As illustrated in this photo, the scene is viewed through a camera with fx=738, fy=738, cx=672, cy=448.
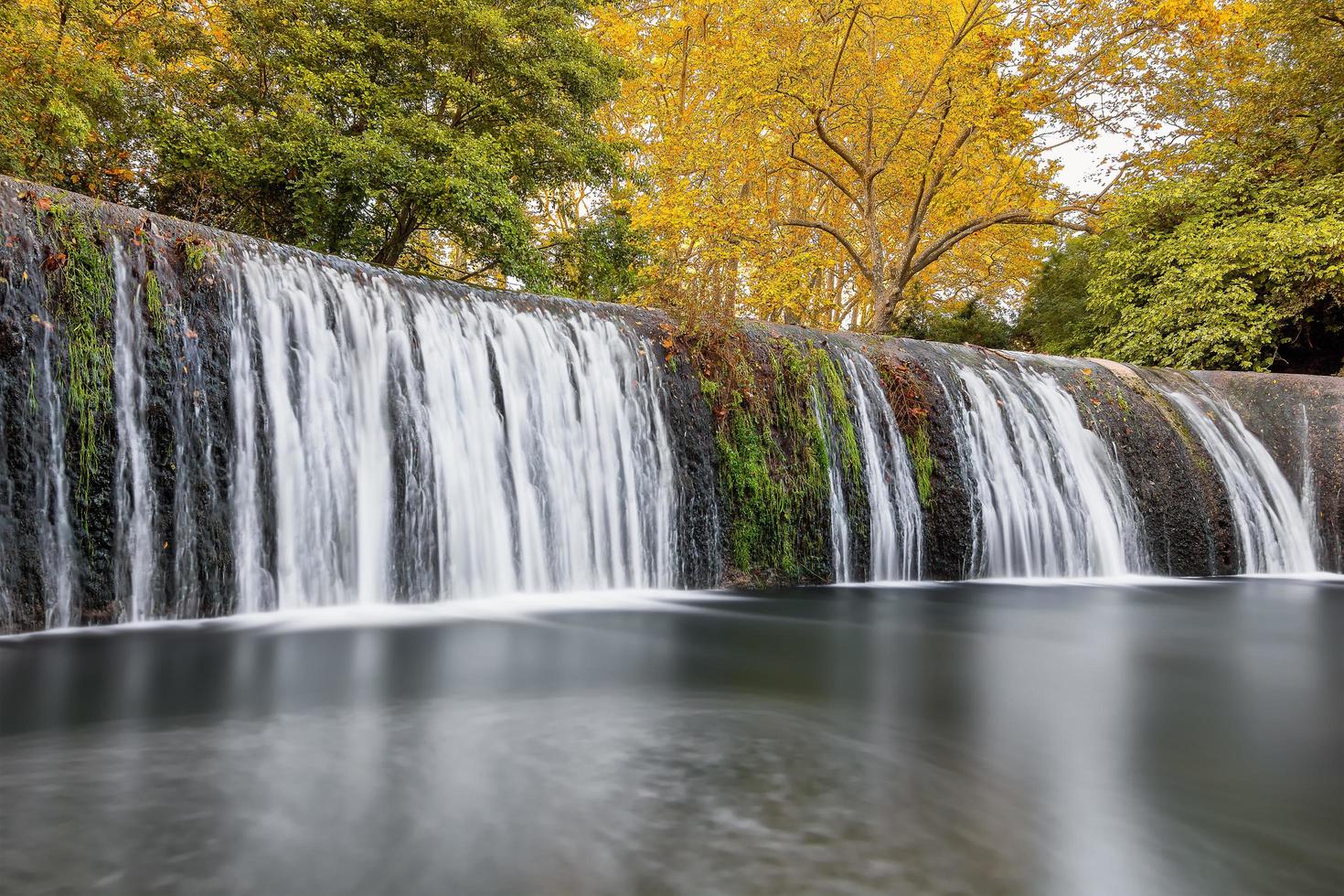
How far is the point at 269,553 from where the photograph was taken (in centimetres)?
444

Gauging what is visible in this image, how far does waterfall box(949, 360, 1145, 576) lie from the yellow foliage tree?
184 inches

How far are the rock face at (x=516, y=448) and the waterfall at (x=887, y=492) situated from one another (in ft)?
0.08

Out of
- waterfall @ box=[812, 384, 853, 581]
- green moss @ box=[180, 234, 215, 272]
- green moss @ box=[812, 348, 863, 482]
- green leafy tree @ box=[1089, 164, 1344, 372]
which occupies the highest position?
green leafy tree @ box=[1089, 164, 1344, 372]

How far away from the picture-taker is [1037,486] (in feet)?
24.8

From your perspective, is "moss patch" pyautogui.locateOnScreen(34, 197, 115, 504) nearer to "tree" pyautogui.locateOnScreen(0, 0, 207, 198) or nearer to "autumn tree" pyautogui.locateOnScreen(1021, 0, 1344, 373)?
"tree" pyautogui.locateOnScreen(0, 0, 207, 198)

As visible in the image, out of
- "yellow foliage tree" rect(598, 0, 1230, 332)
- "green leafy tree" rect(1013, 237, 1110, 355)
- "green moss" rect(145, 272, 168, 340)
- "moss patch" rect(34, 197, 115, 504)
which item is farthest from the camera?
"green leafy tree" rect(1013, 237, 1110, 355)

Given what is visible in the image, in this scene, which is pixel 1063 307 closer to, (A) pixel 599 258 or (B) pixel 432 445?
(A) pixel 599 258

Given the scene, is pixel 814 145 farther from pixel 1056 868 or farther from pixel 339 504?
pixel 1056 868

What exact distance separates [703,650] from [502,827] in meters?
2.14

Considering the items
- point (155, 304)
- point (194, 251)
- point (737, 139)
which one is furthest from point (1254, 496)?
point (155, 304)

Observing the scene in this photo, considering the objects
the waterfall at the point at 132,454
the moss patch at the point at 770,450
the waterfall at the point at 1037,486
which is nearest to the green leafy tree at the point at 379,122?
the moss patch at the point at 770,450

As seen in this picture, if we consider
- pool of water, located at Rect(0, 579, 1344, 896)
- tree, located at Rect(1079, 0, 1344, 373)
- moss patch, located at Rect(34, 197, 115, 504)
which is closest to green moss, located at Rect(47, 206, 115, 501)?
moss patch, located at Rect(34, 197, 115, 504)

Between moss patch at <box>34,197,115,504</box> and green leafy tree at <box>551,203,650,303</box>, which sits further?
green leafy tree at <box>551,203,650,303</box>

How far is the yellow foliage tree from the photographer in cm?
1267
